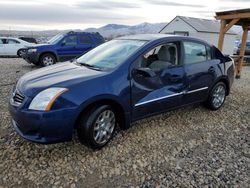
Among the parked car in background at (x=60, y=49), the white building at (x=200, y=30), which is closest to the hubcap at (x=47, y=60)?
the parked car in background at (x=60, y=49)

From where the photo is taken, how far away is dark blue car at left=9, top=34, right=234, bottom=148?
3402mm

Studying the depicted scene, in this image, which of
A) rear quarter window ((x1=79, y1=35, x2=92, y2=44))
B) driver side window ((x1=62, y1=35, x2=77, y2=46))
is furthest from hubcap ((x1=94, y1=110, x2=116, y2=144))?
rear quarter window ((x1=79, y1=35, x2=92, y2=44))

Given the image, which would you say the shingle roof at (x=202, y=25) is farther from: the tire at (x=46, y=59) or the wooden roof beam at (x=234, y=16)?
the tire at (x=46, y=59)

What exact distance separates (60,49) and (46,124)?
858 cm

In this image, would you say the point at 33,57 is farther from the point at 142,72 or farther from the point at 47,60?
the point at 142,72

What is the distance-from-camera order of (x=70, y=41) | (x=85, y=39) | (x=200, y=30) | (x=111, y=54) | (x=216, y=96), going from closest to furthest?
(x=111, y=54) → (x=216, y=96) → (x=70, y=41) → (x=85, y=39) → (x=200, y=30)

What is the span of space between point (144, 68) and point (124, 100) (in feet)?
1.94

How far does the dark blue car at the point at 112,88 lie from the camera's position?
3402 mm

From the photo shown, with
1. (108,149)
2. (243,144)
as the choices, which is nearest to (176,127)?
(243,144)

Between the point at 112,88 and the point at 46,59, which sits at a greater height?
the point at 112,88

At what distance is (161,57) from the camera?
471 cm

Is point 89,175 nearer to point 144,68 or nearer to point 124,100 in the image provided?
point 124,100

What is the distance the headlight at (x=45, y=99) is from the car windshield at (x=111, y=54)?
0.97 m

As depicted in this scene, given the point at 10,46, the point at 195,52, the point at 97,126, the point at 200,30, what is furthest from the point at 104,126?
the point at 200,30
